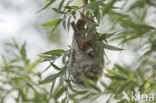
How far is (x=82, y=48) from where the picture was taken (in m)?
2.32

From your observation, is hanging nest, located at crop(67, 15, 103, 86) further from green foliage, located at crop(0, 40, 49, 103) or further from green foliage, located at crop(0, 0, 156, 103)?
green foliage, located at crop(0, 40, 49, 103)

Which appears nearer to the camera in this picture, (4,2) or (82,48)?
(82,48)

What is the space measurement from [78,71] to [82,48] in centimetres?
17

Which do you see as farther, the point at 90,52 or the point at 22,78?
the point at 22,78

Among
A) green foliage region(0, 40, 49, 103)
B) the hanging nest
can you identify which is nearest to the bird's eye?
the hanging nest

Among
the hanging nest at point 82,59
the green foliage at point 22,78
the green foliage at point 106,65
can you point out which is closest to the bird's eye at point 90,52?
the hanging nest at point 82,59

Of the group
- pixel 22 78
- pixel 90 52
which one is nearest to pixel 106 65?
pixel 90 52

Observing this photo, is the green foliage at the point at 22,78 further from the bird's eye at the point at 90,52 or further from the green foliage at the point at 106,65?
the bird's eye at the point at 90,52

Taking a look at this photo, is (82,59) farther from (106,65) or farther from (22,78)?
(22,78)

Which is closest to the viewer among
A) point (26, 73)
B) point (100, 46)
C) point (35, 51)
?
point (100, 46)

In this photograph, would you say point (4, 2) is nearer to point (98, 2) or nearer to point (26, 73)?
point (26, 73)

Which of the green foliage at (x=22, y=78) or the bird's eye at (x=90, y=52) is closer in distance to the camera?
the bird's eye at (x=90, y=52)

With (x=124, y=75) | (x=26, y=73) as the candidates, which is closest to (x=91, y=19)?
(x=124, y=75)

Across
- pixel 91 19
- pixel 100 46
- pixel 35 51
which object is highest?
pixel 91 19
